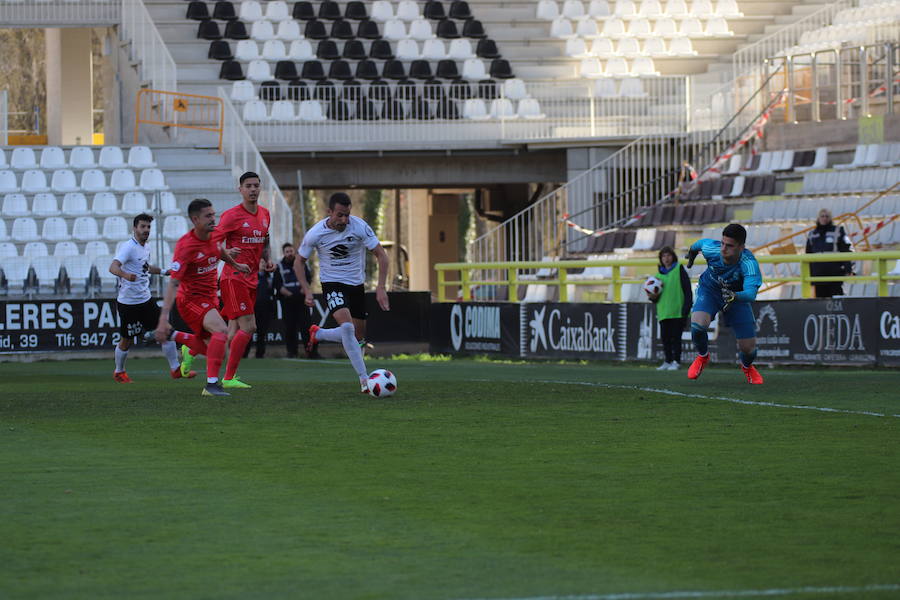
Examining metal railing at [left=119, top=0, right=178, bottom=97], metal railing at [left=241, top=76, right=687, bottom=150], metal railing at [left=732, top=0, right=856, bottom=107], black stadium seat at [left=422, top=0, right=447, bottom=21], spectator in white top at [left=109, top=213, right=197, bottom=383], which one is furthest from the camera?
black stadium seat at [left=422, top=0, right=447, bottom=21]

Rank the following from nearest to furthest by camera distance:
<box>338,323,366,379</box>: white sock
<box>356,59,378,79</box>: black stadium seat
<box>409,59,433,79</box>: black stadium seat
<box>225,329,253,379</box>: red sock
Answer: <box>338,323,366,379</box>: white sock < <box>225,329,253,379</box>: red sock < <box>356,59,378,79</box>: black stadium seat < <box>409,59,433,79</box>: black stadium seat

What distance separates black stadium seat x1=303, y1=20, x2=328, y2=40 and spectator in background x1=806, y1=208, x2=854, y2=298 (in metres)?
19.3

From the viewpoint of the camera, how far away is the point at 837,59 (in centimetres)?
3147

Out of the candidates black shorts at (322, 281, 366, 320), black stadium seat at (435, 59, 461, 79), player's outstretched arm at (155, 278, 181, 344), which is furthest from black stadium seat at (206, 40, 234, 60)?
black shorts at (322, 281, 366, 320)

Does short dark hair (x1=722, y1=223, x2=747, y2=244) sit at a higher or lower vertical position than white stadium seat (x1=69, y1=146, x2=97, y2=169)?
lower

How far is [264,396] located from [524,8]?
27923mm

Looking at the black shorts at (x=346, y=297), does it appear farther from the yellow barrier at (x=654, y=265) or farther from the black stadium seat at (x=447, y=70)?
the black stadium seat at (x=447, y=70)

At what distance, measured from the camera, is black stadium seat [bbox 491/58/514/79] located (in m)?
39.1

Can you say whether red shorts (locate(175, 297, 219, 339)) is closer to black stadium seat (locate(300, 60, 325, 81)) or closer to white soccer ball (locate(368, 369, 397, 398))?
white soccer ball (locate(368, 369, 397, 398))

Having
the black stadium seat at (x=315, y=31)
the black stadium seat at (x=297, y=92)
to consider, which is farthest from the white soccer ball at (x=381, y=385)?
the black stadium seat at (x=315, y=31)

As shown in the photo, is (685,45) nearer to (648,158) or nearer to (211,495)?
(648,158)

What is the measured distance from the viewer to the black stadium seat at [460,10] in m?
40.9

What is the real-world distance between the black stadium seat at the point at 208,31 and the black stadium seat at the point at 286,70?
178 centimetres

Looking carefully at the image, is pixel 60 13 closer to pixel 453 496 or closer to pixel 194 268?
pixel 194 268
